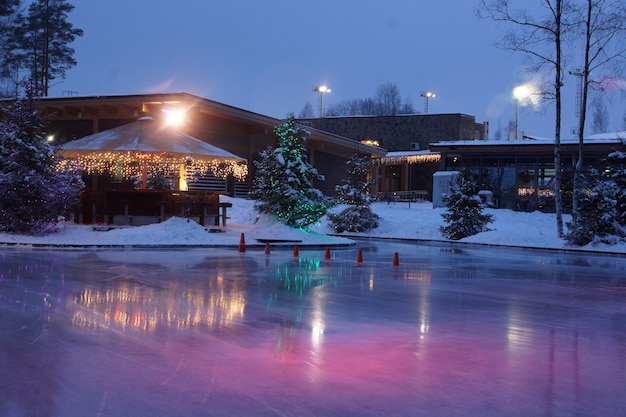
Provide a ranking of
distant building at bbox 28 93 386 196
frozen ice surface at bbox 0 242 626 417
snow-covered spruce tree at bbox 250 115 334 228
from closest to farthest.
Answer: frozen ice surface at bbox 0 242 626 417 < snow-covered spruce tree at bbox 250 115 334 228 < distant building at bbox 28 93 386 196

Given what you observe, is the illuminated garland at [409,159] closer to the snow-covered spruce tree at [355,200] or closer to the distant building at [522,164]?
the distant building at [522,164]

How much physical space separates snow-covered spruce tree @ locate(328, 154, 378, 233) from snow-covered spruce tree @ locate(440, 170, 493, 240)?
4.59 m

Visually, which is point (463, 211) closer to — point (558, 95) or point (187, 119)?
point (558, 95)

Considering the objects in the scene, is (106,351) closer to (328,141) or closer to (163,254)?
(163,254)

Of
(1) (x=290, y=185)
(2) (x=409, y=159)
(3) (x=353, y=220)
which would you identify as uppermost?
(2) (x=409, y=159)

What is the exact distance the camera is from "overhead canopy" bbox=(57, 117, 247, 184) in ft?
91.8

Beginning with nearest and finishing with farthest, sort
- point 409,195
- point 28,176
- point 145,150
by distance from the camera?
1. point 28,176
2. point 145,150
3. point 409,195

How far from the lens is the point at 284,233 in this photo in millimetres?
26641

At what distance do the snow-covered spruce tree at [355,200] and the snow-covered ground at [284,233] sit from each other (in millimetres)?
730

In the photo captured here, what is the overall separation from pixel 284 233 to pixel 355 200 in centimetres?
944

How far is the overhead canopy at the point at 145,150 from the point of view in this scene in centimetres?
2797

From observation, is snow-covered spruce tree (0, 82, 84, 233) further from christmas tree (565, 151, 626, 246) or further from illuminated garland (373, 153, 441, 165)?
illuminated garland (373, 153, 441, 165)

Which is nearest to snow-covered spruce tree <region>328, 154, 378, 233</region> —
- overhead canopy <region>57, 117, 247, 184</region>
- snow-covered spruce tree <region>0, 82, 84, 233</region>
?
overhead canopy <region>57, 117, 247, 184</region>

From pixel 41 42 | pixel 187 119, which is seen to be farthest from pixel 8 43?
pixel 187 119
